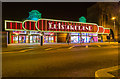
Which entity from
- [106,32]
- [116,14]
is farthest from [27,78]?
[116,14]

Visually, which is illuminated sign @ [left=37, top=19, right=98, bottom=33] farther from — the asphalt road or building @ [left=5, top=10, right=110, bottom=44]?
the asphalt road

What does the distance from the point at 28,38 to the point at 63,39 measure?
9883 mm

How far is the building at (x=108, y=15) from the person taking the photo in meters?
34.1

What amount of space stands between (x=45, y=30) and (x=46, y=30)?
24 centimetres

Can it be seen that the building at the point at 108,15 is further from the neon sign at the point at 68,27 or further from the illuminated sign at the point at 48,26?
the neon sign at the point at 68,27

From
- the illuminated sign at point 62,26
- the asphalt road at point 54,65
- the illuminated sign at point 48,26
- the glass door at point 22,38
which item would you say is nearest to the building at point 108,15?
the illuminated sign at point 48,26

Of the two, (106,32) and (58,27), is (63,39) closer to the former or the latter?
(58,27)

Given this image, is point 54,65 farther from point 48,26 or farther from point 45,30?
point 48,26

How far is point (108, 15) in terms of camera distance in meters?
35.2

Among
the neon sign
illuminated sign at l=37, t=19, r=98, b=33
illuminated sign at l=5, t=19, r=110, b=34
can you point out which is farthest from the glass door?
the neon sign

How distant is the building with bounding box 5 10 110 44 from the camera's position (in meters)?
19.5

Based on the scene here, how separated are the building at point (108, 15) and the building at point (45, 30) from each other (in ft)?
21.3

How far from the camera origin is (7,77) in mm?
4062

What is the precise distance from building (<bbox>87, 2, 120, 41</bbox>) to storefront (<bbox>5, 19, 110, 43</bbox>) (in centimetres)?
641
